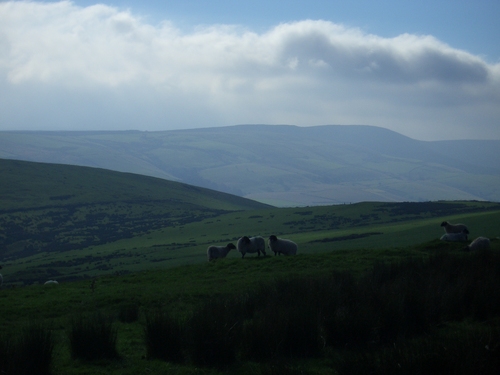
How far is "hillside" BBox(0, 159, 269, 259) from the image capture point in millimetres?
94062

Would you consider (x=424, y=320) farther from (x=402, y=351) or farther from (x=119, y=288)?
(x=119, y=288)

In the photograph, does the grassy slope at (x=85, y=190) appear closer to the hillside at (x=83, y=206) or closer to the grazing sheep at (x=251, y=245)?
the hillside at (x=83, y=206)

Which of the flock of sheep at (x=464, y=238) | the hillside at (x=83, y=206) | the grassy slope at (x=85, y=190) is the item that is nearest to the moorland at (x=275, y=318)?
the flock of sheep at (x=464, y=238)

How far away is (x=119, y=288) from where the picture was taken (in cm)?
2105

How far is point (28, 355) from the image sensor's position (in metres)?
9.47

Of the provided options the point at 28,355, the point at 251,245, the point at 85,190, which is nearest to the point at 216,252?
the point at 251,245

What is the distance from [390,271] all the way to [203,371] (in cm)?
946

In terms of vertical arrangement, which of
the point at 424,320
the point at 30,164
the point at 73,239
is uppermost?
the point at 30,164

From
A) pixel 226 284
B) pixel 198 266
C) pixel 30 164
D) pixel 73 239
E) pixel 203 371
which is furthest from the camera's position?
pixel 30 164

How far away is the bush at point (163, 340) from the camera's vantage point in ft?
35.5

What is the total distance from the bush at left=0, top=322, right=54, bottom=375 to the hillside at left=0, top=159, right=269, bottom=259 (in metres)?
79.5

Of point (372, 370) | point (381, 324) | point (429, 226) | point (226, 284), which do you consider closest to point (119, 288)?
point (226, 284)

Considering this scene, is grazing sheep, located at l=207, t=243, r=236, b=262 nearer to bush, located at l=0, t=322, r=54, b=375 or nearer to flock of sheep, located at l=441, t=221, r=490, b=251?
flock of sheep, located at l=441, t=221, r=490, b=251

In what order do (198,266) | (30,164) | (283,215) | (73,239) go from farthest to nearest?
(30,164) < (283,215) < (73,239) < (198,266)
